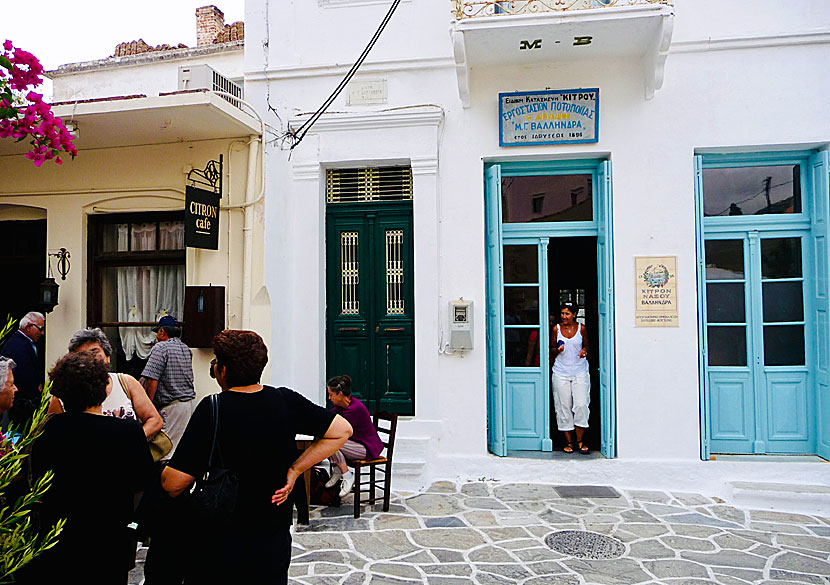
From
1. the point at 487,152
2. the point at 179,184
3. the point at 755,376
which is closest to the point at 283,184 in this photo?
the point at 179,184

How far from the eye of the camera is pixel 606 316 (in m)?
6.91

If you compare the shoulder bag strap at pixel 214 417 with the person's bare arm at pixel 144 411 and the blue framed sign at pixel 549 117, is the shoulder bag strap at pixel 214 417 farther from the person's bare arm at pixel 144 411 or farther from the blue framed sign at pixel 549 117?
the blue framed sign at pixel 549 117

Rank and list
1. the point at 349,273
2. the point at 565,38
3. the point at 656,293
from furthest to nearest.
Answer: the point at 349,273 → the point at 656,293 → the point at 565,38

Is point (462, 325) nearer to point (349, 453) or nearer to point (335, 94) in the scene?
point (349, 453)

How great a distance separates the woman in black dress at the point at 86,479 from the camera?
8.90 ft

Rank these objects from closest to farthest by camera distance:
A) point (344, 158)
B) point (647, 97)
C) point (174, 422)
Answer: point (174, 422), point (647, 97), point (344, 158)

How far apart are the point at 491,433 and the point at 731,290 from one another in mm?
2979

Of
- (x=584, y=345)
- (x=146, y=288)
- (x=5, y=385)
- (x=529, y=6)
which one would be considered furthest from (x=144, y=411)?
(x=529, y=6)

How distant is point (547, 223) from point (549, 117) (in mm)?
1135

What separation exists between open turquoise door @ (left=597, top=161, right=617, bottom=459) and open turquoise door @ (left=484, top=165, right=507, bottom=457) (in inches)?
42.5

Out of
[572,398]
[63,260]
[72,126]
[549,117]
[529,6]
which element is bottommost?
[572,398]

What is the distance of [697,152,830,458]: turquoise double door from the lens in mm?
6703

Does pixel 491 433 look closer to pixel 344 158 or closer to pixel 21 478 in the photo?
pixel 344 158

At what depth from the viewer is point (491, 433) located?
277 inches
